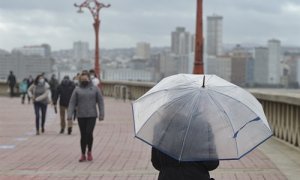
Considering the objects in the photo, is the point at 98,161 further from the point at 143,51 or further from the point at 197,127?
the point at 143,51

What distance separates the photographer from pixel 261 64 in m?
63.5

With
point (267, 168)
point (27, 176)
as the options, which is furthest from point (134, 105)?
point (267, 168)

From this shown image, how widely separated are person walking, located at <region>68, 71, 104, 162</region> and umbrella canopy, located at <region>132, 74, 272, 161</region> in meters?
7.30

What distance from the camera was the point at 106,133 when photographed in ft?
60.0

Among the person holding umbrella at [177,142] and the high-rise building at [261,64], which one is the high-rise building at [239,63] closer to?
the high-rise building at [261,64]

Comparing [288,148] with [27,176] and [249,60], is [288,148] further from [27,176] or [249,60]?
[249,60]

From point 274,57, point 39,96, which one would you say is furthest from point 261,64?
point 39,96

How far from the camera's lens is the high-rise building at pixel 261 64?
59.4 m

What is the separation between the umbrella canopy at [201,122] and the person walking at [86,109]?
24.0 feet

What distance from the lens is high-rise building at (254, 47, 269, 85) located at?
5936 cm

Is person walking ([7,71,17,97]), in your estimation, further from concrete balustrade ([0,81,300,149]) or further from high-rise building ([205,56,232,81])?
concrete balustrade ([0,81,300,149])

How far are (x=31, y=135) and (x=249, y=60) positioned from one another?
48645 millimetres

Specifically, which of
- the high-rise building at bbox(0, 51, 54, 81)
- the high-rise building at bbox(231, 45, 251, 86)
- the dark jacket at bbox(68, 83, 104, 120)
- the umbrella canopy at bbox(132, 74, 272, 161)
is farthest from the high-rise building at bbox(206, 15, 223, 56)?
the umbrella canopy at bbox(132, 74, 272, 161)

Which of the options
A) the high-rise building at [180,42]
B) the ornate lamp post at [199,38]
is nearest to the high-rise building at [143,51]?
the high-rise building at [180,42]
